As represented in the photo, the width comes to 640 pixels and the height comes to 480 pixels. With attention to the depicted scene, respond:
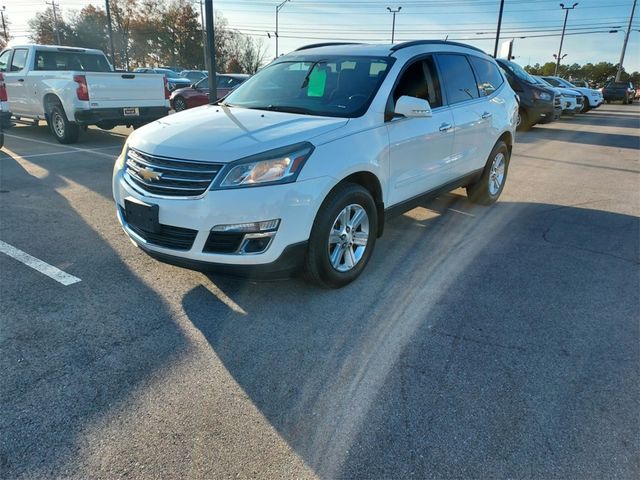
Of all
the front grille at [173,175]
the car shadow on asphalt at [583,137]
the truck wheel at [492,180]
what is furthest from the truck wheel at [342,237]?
the car shadow on asphalt at [583,137]

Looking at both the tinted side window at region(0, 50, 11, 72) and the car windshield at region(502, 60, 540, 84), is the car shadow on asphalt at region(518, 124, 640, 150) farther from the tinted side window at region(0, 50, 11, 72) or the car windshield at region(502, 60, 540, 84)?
the tinted side window at region(0, 50, 11, 72)

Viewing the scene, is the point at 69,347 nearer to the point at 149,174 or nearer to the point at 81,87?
the point at 149,174

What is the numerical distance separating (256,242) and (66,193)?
4.26 m

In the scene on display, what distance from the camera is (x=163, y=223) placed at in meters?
3.08

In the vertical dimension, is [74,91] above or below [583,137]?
above

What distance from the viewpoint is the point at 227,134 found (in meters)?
3.25

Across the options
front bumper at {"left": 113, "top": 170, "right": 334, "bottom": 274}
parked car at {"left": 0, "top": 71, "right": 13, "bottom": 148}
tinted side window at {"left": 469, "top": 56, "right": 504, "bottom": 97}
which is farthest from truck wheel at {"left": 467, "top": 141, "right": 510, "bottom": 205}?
parked car at {"left": 0, "top": 71, "right": 13, "bottom": 148}

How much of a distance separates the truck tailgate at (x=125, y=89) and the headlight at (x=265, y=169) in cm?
739

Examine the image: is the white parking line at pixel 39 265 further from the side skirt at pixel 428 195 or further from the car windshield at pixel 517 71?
the car windshield at pixel 517 71

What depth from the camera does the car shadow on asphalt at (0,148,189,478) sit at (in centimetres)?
212

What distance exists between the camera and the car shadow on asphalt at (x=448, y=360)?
2.15 metres

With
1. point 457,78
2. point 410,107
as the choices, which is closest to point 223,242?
point 410,107

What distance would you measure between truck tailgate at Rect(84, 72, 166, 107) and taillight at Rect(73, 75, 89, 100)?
0.06 m

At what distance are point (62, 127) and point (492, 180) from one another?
852cm
